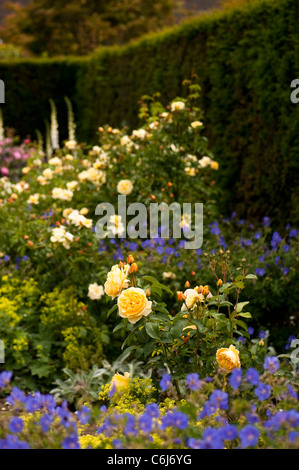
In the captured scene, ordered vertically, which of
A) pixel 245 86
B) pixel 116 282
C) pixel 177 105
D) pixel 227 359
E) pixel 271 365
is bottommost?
pixel 227 359

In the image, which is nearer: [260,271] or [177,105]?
[260,271]

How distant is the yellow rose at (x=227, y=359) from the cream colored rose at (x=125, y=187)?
8.26 ft

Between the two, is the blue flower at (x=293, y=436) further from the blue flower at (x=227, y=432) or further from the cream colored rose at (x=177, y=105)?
the cream colored rose at (x=177, y=105)

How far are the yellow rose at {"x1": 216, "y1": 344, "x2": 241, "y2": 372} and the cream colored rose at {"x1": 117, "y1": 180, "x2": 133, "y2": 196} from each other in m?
2.52

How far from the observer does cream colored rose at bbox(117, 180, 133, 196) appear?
4.35 meters

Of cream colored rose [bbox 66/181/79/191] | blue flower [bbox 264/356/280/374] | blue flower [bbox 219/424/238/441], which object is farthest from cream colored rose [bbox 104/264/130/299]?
cream colored rose [bbox 66/181/79/191]

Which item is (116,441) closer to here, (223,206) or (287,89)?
(287,89)

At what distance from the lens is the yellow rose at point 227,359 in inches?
77.1

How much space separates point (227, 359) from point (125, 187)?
2.57 m

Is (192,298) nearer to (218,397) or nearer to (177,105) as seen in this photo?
(218,397)

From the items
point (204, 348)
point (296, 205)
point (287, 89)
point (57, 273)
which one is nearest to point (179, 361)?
point (204, 348)

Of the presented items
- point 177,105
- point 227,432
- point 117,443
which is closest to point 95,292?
point 177,105

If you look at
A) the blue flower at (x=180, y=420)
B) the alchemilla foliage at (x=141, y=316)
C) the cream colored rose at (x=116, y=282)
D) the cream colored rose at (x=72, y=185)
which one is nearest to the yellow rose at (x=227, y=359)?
the alchemilla foliage at (x=141, y=316)

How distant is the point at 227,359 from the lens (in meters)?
1.97
